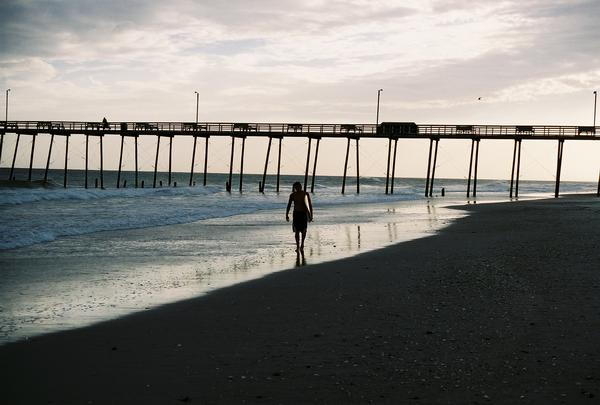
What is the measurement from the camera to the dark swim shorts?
13633 millimetres

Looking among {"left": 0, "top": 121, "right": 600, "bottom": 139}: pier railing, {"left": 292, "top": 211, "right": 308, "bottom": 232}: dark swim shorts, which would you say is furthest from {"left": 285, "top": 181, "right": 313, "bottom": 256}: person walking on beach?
{"left": 0, "top": 121, "right": 600, "bottom": 139}: pier railing

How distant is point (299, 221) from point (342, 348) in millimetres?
8042

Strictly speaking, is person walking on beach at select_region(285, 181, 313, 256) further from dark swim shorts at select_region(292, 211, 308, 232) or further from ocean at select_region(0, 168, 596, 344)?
ocean at select_region(0, 168, 596, 344)

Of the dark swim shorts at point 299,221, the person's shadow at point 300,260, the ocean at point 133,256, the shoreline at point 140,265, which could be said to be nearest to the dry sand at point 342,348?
the shoreline at point 140,265

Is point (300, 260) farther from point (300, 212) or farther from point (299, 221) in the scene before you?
point (300, 212)

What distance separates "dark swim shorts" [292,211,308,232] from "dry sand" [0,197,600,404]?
395 centimetres

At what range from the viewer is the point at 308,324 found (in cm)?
668

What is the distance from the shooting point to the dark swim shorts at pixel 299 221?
13.6 meters

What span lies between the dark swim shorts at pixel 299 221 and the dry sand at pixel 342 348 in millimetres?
3947

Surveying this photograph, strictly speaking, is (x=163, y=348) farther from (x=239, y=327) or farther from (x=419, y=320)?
Result: (x=419, y=320)

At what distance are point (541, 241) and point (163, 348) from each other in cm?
1176

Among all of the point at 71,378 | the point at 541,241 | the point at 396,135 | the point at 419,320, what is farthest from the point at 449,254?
the point at 396,135

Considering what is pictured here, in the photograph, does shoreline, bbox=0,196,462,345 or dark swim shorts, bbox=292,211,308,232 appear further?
dark swim shorts, bbox=292,211,308,232

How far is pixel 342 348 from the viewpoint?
566cm
